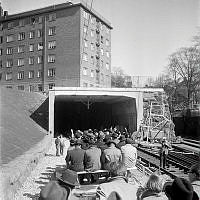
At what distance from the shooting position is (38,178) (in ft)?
35.8

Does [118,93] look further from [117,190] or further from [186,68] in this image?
[117,190]

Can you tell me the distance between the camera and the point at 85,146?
9.46 metres

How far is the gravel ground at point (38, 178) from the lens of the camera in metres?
8.56

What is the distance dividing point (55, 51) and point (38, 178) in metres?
37.5

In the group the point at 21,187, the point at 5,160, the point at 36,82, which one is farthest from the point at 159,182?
the point at 36,82

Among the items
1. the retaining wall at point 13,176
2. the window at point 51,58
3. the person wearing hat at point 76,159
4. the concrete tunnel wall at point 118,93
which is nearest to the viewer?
the retaining wall at point 13,176

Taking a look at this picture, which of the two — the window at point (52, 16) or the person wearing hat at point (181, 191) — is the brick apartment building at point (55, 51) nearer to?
the window at point (52, 16)

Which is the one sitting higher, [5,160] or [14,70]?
[14,70]

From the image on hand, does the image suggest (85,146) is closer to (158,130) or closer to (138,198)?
(138,198)

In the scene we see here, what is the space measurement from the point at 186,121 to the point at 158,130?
451 inches

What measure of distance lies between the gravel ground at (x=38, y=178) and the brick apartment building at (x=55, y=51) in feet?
91.2

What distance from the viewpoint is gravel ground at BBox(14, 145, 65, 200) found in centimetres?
856

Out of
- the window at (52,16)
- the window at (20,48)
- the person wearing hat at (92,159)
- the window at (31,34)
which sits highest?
the window at (52,16)

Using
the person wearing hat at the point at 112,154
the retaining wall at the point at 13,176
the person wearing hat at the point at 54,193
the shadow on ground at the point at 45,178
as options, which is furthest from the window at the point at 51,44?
the person wearing hat at the point at 54,193
